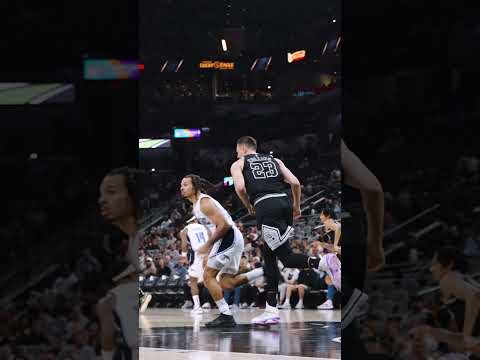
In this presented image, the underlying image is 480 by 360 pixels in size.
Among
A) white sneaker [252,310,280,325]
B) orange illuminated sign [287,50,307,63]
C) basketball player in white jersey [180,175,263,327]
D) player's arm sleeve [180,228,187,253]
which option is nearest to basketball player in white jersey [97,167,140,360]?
basketball player in white jersey [180,175,263,327]

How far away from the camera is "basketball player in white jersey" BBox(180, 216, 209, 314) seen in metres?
9.35

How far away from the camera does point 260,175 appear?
762cm

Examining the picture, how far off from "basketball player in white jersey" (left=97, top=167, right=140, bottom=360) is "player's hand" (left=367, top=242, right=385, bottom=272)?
1072 mm

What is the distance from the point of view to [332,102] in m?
10.0

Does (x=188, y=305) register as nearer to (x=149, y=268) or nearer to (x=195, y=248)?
(x=149, y=268)

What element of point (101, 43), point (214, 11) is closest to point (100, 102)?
point (101, 43)

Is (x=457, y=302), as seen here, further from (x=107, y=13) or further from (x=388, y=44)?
(x=107, y=13)

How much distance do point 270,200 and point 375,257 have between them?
429cm

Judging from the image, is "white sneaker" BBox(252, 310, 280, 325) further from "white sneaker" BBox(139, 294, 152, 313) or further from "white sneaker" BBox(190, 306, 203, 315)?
"white sneaker" BBox(139, 294, 152, 313)

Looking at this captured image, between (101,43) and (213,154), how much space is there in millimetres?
6371

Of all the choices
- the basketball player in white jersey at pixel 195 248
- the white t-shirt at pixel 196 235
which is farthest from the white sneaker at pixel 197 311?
the white t-shirt at pixel 196 235

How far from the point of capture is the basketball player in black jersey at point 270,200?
755 centimetres

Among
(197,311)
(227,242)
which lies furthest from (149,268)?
(227,242)

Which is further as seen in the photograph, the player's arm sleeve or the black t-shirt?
the black t-shirt
